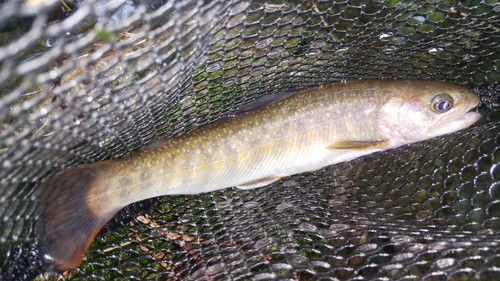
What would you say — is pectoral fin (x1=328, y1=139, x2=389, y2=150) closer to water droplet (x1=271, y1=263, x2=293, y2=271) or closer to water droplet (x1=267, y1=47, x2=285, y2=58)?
water droplet (x1=267, y1=47, x2=285, y2=58)

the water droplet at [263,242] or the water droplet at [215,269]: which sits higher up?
the water droplet at [263,242]

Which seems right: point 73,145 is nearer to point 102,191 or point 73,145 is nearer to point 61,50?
point 102,191

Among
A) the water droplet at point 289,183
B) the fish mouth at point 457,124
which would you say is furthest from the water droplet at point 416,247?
the water droplet at point 289,183

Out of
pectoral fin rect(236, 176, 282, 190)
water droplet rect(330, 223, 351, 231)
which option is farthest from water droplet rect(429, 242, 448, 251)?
pectoral fin rect(236, 176, 282, 190)

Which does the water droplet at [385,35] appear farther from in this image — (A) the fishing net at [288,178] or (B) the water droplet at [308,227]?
(B) the water droplet at [308,227]

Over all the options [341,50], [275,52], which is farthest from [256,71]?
[341,50]

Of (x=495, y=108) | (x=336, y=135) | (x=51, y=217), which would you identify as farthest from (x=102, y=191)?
(x=495, y=108)

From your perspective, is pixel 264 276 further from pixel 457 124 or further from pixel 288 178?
pixel 457 124
